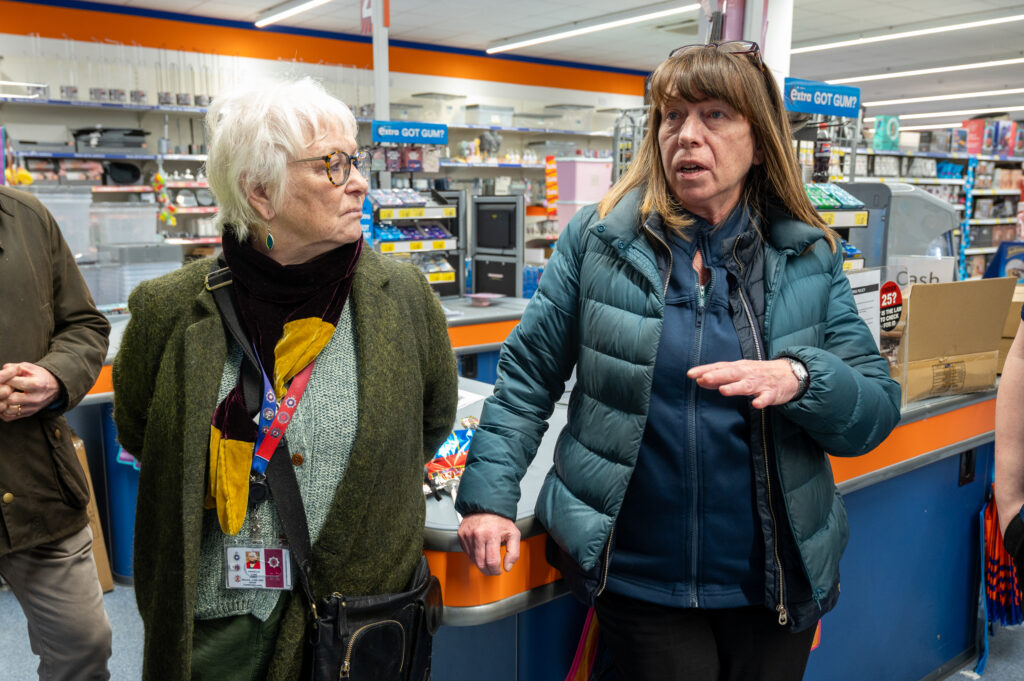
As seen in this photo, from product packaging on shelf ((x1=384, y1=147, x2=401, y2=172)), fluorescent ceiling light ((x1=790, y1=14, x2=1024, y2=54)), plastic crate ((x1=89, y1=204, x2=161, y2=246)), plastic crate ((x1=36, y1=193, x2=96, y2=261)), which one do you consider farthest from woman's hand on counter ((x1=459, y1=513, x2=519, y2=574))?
fluorescent ceiling light ((x1=790, y1=14, x2=1024, y2=54))

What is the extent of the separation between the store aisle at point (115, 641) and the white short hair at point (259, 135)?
212cm

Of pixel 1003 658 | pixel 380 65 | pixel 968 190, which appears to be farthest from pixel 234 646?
pixel 968 190

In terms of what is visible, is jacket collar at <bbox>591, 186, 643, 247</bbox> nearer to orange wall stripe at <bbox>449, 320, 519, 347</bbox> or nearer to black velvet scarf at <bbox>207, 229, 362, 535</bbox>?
black velvet scarf at <bbox>207, 229, 362, 535</bbox>

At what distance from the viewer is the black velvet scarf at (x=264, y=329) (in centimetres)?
120

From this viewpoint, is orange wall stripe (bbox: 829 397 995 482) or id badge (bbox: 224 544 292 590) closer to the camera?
id badge (bbox: 224 544 292 590)

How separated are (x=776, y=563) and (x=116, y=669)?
8.01 feet

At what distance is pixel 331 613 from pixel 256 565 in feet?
0.46

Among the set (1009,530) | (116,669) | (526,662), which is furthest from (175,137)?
(1009,530)

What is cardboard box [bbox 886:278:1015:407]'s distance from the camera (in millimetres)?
2203

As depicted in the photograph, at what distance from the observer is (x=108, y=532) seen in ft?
11.1

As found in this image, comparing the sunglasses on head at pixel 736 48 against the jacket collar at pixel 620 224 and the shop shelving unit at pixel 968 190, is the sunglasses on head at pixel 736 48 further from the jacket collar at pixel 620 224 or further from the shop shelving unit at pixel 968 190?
the shop shelving unit at pixel 968 190

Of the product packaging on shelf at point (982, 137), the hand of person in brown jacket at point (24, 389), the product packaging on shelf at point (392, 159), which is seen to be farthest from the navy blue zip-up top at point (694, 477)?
the product packaging on shelf at point (982, 137)

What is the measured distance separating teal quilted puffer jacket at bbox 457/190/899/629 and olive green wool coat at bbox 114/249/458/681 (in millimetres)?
158

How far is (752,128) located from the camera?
1400mm
